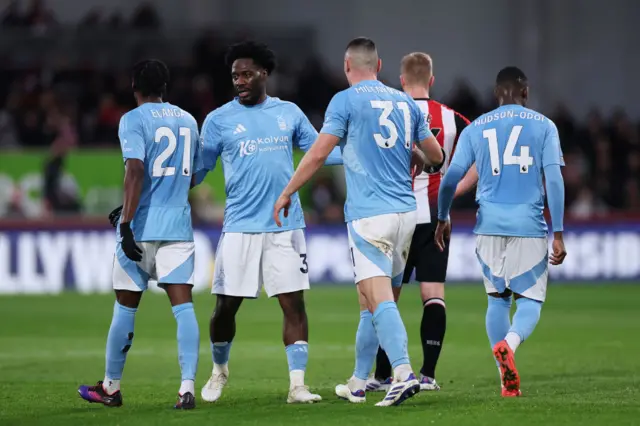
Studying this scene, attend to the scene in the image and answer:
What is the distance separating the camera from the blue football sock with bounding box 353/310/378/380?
8391mm

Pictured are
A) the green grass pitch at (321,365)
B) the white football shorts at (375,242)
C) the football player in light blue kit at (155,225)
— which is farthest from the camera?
the football player in light blue kit at (155,225)

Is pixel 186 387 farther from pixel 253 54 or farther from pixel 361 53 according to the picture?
pixel 361 53

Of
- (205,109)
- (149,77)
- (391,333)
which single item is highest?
(205,109)

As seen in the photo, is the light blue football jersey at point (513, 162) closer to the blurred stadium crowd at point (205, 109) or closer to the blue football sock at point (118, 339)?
the blue football sock at point (118, 339)

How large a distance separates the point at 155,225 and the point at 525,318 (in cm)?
280

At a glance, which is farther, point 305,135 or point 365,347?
point 305,135

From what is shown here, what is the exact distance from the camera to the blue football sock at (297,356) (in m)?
8.31

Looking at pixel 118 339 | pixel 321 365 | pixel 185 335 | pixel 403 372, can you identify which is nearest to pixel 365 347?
pixel 403 372

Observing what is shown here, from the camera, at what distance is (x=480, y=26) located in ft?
97.6

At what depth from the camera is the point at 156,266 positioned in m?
8.23

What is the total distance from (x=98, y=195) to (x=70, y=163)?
799 millimetres

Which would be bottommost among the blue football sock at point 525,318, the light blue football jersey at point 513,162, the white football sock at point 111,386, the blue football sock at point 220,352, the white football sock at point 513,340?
the white football sock at point 111,386

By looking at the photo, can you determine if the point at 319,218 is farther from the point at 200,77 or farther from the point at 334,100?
the point at 334,100

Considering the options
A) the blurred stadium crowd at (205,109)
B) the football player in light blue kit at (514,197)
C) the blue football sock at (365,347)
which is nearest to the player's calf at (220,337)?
the blue football sock at (365,347)
